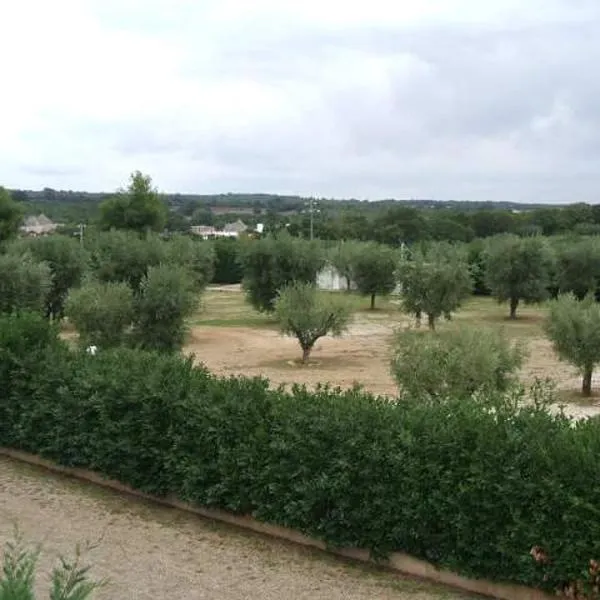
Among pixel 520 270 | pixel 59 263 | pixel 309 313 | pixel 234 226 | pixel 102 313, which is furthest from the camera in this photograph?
pixel 234 226

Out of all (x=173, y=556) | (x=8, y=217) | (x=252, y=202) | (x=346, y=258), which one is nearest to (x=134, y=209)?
(x=8, y=217)

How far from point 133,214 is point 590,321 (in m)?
33.4

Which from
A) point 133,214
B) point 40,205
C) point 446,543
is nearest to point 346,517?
point 446,543

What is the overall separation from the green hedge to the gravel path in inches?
9.8

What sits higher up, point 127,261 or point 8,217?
point 8,217

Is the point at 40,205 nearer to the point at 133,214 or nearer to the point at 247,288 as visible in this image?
the point at 133,214

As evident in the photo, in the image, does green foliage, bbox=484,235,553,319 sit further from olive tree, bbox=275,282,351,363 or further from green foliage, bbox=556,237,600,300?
olive tree, bbox=275,282,351,363

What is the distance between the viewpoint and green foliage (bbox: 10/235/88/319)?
3244cm

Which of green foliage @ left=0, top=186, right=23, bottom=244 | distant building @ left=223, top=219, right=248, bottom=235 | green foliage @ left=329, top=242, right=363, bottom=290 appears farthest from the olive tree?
distant building @ left=223, top=219, right=248, bottom=235

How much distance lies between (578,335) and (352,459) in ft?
46.1

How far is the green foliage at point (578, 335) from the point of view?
65.1 ft

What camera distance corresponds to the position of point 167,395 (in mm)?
8789

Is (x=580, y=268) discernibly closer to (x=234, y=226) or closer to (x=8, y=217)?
(x=8, y=217)

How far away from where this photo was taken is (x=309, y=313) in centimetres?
2522
